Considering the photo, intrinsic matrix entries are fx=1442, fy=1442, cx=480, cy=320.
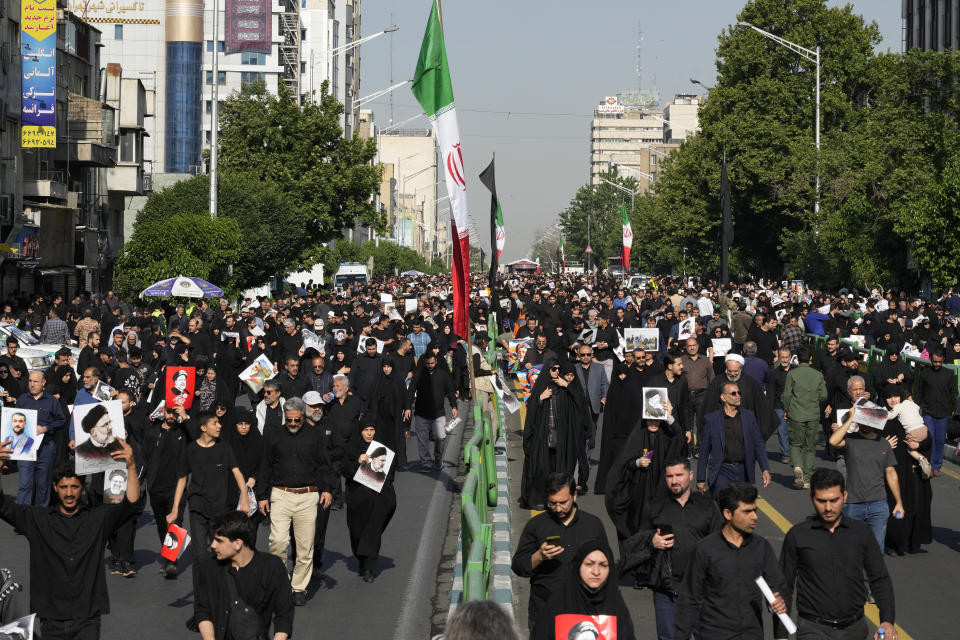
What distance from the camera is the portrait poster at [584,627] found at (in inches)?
211

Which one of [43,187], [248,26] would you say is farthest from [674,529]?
[248,26]

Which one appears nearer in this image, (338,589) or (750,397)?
(338,589)

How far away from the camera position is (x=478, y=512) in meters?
9.84

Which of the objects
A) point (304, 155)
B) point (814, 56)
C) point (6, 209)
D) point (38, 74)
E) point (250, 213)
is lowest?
point (6, 209)

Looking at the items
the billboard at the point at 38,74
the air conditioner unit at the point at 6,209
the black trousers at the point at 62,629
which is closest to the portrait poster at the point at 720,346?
the black trousers at the point at 62,629

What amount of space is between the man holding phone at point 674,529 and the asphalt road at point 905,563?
1.56m

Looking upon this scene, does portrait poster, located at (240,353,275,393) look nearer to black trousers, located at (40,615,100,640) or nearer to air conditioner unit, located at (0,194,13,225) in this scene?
black trousers, located at (40,615,100,640)

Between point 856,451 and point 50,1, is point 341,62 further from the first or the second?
point 856,451

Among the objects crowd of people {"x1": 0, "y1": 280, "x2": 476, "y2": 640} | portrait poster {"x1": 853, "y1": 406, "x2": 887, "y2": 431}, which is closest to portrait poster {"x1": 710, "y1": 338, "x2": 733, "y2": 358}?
crowd of people {"x1": 0, "y1": 280, "x2": 476, "y2": 640}

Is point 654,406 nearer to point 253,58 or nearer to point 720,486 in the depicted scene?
point 720,486

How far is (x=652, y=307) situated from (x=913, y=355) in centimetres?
1663

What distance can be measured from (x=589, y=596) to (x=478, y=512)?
4.15 m

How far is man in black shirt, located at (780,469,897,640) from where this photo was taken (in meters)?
6.74

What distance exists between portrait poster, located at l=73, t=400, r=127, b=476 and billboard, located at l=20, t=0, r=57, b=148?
114ft
